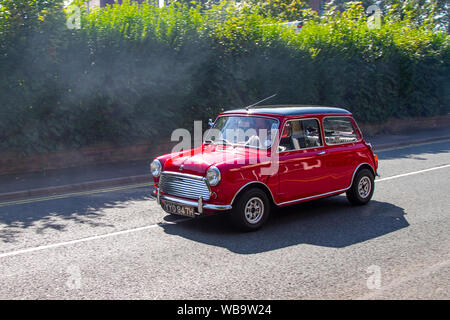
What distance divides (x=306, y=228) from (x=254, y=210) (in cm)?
85

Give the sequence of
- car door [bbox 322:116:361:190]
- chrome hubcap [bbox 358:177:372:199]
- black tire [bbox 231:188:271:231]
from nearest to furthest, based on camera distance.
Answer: black tire [bbox 231:188:271:231], car door [bbox 322:116:361:190], chrome hubcap [bbox 358:177:372:199]

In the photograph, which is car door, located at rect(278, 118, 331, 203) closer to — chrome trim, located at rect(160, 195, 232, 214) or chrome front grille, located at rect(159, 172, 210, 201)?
chrome trim, located at rect(160, 195, 232, 214)

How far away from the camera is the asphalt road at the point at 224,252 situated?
16.2 feet

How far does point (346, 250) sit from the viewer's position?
6.13 metres

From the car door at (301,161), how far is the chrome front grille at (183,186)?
3.89 ft

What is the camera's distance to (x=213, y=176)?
6.65 meters

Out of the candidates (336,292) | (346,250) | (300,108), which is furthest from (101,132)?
(336,292)

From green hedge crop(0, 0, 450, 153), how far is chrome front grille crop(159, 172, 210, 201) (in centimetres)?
585

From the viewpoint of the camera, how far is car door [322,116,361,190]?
26.2ft

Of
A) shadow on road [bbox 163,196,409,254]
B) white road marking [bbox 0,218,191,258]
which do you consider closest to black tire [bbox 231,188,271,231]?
shadow on road [bbox 163,196,409,254]

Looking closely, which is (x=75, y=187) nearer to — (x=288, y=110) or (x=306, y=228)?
(x=288, y=110)

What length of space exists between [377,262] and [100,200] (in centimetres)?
557

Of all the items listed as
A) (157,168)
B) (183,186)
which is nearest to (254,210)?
(183,186)

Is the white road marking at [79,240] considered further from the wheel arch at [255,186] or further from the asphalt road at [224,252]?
the wheel arch at [255,186]
